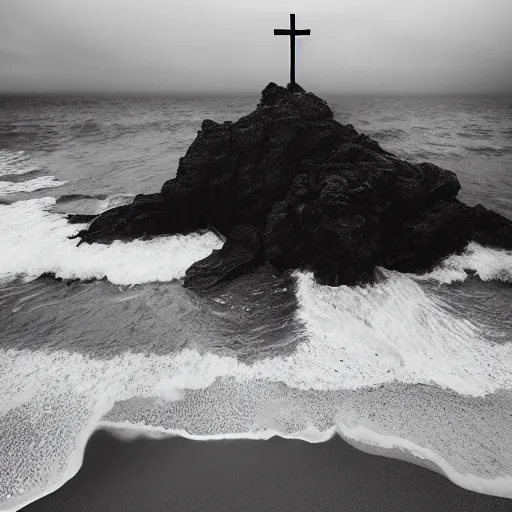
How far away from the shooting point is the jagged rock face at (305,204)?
6062 mm

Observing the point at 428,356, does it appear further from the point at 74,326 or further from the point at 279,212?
the point at 74,326

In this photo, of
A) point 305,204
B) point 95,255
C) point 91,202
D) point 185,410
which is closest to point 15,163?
point 91,202

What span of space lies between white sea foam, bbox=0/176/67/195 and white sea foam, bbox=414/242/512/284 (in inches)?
556

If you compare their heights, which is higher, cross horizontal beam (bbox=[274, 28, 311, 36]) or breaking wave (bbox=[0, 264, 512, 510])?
cross horizontal beam (bbox=[274, 28, 311, 36])

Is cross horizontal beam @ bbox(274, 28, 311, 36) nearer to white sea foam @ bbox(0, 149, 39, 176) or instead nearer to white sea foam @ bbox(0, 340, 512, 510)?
white sea foam @ bbox(0, 340, 512, 510)

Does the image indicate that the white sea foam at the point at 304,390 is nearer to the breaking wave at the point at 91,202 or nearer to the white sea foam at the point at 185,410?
the white sea foam at the point at 185,410

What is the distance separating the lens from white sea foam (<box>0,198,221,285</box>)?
6699 mm

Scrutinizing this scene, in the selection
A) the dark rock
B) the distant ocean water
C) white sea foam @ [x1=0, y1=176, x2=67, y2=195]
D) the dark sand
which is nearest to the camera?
the dark sand

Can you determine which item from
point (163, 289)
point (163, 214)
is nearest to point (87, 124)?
point (163, 214)

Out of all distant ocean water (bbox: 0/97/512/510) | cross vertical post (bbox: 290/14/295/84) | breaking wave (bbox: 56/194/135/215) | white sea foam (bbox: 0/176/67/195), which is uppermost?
cross vertical post (bbox: 290/14/295/84)

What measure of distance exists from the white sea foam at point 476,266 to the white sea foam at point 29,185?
1413 cm

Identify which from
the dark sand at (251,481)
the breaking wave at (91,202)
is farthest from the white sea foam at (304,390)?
the breaking wave at (91,202)

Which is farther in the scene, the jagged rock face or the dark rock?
the dark rock

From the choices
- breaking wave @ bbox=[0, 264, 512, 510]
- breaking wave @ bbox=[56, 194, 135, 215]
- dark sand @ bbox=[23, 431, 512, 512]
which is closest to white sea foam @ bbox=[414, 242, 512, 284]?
breaking wave @ bbox=[0, 264, 512, 510]
